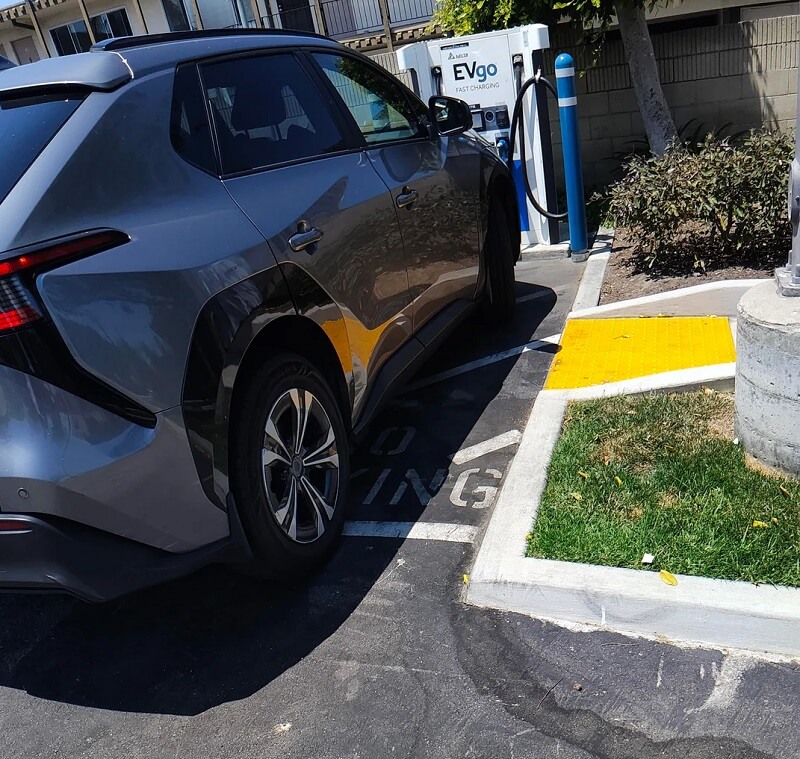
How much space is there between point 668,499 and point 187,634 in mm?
1972

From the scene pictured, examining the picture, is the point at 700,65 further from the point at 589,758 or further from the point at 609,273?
the point at 589,758

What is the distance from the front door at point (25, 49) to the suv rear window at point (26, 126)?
2588 cm

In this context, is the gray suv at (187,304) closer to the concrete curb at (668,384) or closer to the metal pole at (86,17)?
the concrete curb at (668,384)

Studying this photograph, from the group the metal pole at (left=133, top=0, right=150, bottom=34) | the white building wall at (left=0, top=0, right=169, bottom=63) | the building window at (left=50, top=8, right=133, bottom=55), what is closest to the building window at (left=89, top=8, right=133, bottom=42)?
the building window at (left=50, top=8, right=133, bottom=55)

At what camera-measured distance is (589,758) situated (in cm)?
216

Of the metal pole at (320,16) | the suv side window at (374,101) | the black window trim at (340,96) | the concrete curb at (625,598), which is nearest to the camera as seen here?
the concrete curb at (625,598)

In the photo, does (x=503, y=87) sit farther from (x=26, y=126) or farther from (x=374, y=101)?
(x=26, y=126)

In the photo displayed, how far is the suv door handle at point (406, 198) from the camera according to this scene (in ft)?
12.2

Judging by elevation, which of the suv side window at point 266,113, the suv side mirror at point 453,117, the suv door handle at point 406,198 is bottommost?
the suv door handle at point 406,198

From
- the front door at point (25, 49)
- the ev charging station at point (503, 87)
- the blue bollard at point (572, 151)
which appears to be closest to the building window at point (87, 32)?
the front door at point (25, 49)

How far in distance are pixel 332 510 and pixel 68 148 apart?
1704 millimetres

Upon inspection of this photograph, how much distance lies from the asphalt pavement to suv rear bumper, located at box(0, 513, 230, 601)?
580 millimetres

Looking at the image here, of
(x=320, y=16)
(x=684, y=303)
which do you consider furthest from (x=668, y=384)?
(x=320, y=16)

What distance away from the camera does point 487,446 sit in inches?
152
